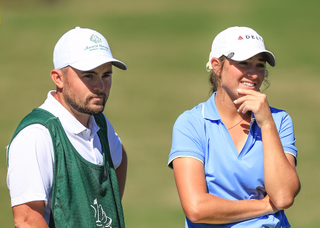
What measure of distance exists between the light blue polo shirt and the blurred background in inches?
132

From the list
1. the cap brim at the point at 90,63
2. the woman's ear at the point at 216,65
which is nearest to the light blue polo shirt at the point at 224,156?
the woman's ear at the point at 216,65

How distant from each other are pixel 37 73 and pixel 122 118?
3288mm

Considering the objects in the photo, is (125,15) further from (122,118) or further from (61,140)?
(61,140)

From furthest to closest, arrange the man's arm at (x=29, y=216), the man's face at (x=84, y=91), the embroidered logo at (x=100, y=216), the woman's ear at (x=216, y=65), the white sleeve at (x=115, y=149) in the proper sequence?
the white sleeve at (x=115, y=149)
the woman's ear at (x=216, y=65)
the man's face at (x=84, y=91)
the embroidered logo at (x=100, y=216)
the man's arm at (x=29, y=216)

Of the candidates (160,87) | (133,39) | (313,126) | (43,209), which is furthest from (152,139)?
(43,209)

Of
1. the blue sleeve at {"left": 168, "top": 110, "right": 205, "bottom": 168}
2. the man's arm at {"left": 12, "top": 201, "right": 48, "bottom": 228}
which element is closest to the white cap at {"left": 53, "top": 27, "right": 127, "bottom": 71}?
the blue sleeve at {"left": 168, "top": 110, "right": 205, "bottom": 168}

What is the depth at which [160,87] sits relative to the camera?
983cm

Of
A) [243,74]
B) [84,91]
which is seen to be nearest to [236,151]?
[243,74]

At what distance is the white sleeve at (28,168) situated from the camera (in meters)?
2.07

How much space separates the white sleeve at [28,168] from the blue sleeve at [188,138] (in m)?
0.72

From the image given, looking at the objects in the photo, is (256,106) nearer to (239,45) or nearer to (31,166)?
(239,45)

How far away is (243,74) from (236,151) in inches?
18.0

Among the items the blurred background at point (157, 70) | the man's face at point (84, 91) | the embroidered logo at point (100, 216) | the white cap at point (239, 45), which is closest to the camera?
the embroidered logo at point (100, 216)

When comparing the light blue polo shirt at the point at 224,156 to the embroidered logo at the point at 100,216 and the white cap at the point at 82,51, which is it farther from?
the white cap at the point at 82,51
